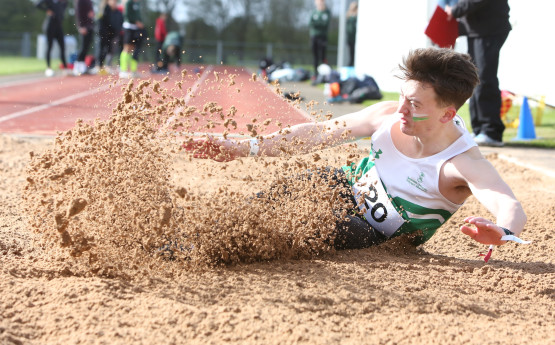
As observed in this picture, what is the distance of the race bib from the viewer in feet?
11.4

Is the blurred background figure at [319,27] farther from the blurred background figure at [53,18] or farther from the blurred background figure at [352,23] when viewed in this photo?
the blurred background figure at [53,18]

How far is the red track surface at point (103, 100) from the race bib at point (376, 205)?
1.80 ft

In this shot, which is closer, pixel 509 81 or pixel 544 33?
pixel 544 33

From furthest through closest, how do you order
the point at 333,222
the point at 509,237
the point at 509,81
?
1. the point at 509,81
2. the point at 333,222
3. the point at 509,237

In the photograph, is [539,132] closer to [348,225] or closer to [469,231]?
[348,225]

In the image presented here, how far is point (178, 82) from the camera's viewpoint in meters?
3.47

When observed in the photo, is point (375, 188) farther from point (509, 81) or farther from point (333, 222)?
point (509, 81)

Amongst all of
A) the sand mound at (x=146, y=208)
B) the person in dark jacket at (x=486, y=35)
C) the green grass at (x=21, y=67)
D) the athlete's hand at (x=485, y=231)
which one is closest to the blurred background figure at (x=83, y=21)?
the green grass at (x=21, y=67)

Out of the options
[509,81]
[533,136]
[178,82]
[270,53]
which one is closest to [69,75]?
[509,81]

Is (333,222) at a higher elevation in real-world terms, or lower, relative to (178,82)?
lower

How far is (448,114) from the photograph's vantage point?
3217mm

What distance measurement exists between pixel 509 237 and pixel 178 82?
1808 mm

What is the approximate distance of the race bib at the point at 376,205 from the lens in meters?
3.47

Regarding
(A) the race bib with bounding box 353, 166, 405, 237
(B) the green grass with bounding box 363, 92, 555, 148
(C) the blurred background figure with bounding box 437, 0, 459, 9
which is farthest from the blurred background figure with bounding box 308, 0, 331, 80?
(A) the race bib with bounding box 353, 166, 405, 237
